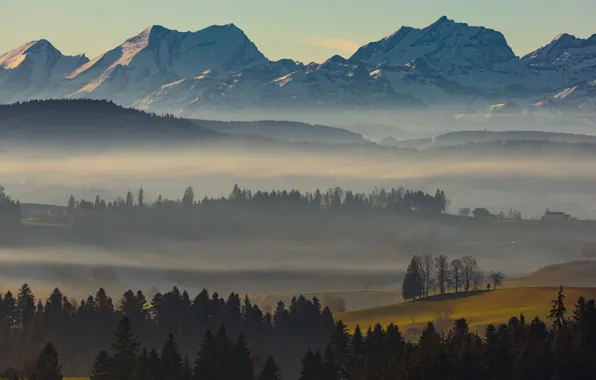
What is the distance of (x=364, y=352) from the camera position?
142625 millimetres

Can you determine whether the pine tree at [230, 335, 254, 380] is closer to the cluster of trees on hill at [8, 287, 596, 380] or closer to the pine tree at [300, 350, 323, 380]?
the cluster of trees on hill at [8, 287, 596, 380]

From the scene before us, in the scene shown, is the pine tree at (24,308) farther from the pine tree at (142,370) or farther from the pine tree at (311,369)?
the pine tree at (311,369)

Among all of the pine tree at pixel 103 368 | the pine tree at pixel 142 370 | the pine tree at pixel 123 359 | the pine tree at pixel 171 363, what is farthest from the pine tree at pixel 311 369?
the pine tree at pixel 103 368

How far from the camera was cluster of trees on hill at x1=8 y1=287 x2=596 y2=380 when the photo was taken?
378 ft

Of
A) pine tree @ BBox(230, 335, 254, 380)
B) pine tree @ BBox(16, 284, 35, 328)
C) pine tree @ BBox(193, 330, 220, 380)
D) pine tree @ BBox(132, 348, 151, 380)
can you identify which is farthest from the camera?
pine tree @ BBox(16, 284, 35, 328)

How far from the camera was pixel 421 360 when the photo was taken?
114 meters

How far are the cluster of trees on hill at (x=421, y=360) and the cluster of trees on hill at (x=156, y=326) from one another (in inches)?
1710

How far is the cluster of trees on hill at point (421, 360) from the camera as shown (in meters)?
115

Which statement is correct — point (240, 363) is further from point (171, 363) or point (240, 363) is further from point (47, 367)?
point (47, 367)

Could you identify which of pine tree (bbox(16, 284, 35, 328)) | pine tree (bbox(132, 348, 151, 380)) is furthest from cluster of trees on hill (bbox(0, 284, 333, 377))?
pine tree (bbox(132, 348, 151, 380))

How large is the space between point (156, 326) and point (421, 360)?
80176 mm

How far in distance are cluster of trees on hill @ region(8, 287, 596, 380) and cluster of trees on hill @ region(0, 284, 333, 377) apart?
142 feet

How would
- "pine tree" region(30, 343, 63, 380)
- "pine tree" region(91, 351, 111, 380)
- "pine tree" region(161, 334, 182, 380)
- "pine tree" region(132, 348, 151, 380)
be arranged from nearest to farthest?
"pine tree" region(30, 343, 63, 380) → "pine tree" region(91, 351, 111, 380) → "pine tree" region(132, 348, 151, 380) → "pine tree" region(161, 334, 182, 380)

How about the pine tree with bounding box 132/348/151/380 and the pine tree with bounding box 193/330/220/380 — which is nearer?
the pine tree with bounding box 132/348/151/380
